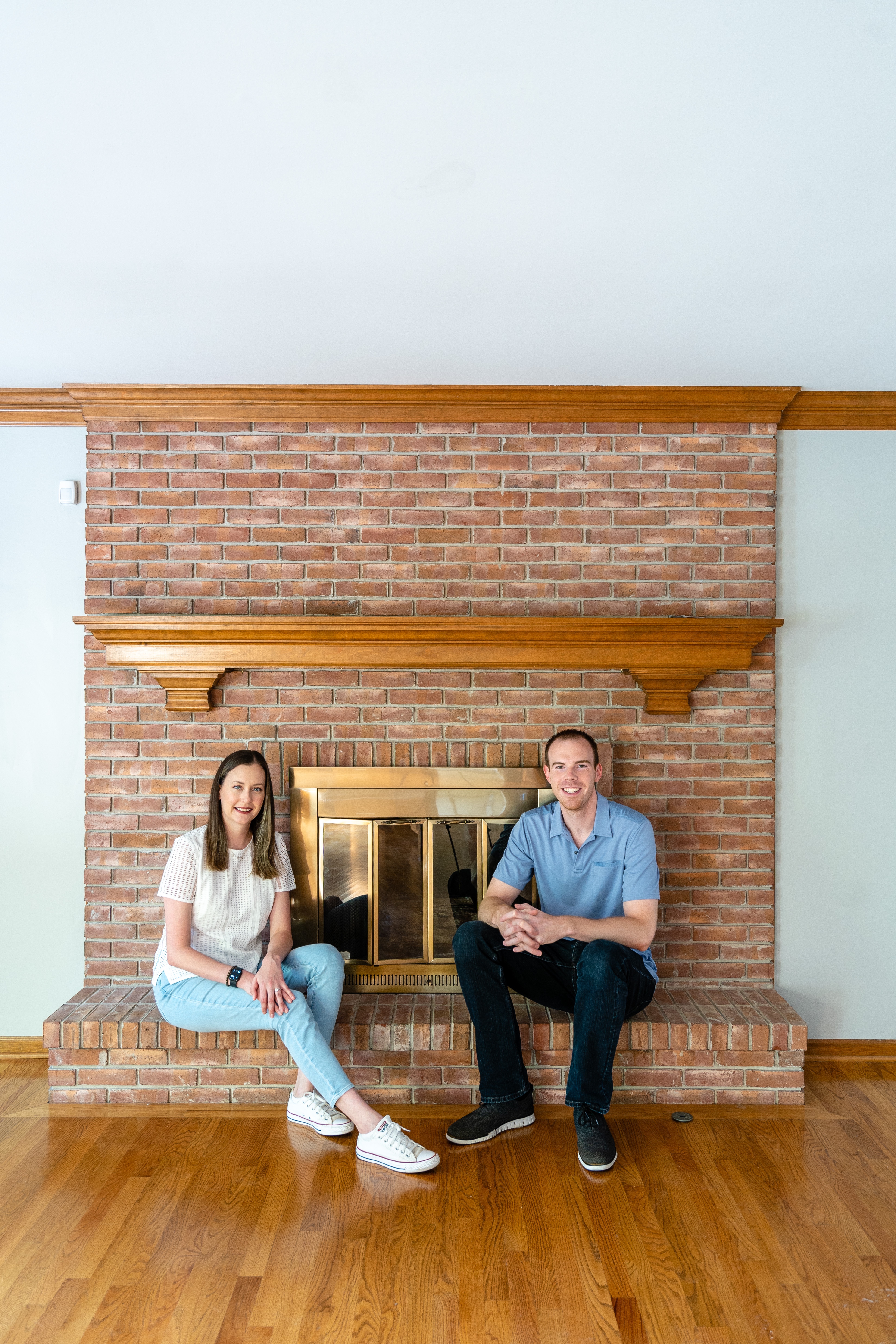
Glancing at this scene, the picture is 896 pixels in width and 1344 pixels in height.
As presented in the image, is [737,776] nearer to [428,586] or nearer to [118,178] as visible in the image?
[428,586]

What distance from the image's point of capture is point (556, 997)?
2623mm

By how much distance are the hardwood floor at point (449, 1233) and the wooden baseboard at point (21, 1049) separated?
1.48ft

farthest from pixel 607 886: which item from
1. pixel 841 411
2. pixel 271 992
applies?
pixel 841 411

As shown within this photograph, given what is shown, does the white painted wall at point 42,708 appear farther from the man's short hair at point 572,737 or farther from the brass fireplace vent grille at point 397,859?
the man's short hair at point 572,737

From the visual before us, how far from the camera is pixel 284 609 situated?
303 cm

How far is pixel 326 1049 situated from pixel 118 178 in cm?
213

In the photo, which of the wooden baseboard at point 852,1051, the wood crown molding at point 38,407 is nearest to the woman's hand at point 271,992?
the wooden baseboard at point 852,1051

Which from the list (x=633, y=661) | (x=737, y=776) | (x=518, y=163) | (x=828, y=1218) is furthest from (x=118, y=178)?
(x=828, y=1218)

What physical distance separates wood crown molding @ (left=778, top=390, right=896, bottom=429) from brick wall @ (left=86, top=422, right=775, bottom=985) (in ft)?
0.42

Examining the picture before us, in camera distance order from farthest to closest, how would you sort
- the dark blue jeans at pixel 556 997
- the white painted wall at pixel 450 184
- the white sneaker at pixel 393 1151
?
1. the dark blue jeans at pixel 556 997
2. the white sneaker at pixel 393 1151
3. the white painted wall at pixel 450 184

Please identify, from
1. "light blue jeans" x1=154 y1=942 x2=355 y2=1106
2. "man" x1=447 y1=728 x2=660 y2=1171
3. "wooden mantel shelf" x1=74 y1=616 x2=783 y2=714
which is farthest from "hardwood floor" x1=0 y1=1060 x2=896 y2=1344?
"wooden mantel shelf" x1=74 y1=616 x2=783 y2=714

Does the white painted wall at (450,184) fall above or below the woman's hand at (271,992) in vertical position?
above

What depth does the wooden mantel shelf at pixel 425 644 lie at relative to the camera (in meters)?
2.85

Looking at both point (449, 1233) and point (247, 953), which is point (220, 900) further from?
point (449, 1233)
